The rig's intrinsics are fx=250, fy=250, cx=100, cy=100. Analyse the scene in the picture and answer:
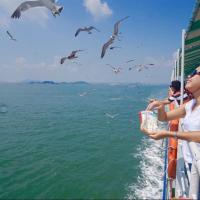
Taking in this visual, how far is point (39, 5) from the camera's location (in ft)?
35.6

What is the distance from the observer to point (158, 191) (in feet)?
39.9

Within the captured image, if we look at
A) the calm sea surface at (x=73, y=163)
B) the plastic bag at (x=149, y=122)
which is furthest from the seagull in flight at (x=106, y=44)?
the plastic bag at (x=149, y=122)

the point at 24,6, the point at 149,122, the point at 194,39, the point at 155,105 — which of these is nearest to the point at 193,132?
the point at 149,122

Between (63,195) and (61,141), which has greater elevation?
(61,141)

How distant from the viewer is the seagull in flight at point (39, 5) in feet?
32.8

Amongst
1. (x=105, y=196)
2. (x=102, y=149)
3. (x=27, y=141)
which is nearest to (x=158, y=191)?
(x=105, y=196)

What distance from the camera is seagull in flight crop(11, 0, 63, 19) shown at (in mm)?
9984

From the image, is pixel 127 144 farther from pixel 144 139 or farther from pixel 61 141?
pixel 61 141

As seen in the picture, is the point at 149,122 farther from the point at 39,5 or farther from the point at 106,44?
the point at 106,44

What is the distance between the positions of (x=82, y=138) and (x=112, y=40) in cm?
1114

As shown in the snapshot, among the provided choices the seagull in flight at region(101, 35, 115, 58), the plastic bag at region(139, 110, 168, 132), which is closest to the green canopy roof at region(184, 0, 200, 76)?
the plastic bag at region(139, 110, 168, 132)

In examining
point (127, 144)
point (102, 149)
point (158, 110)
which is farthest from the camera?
point (127, 144)

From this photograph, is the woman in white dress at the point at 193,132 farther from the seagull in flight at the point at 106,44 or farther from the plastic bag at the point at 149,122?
the seagull in flight at the point at 106,44

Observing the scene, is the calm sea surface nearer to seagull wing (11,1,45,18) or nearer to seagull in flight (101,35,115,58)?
seagull in flight (101,35,115,58)
